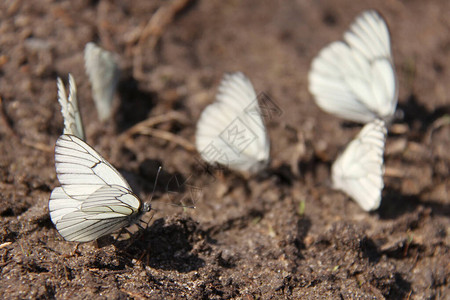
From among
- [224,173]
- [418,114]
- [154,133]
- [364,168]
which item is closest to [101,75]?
[154,133]

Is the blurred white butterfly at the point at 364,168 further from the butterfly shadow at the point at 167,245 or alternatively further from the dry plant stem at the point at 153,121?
the dry plant stem at the point at 153,121

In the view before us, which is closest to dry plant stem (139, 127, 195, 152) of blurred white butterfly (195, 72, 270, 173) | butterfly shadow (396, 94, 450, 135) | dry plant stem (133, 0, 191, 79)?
blurred white butterfly (195, 72, 270, 173)

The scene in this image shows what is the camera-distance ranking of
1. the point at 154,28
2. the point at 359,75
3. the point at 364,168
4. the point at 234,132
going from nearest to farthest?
the point at 364,168, the point at 234,132, the point at 359,75, the point at 154,28

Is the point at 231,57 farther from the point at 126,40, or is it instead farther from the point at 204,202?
the point at 204,202

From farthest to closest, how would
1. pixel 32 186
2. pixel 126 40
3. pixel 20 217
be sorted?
pixel 126 40 < pixel 32 186 < pixel 20 217

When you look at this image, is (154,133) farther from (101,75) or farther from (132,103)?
(101,75)

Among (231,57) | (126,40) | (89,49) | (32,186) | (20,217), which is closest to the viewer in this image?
(20,217)

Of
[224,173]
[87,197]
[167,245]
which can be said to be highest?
[87,197]

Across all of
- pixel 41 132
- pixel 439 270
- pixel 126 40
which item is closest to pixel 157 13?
pixel 126 40
